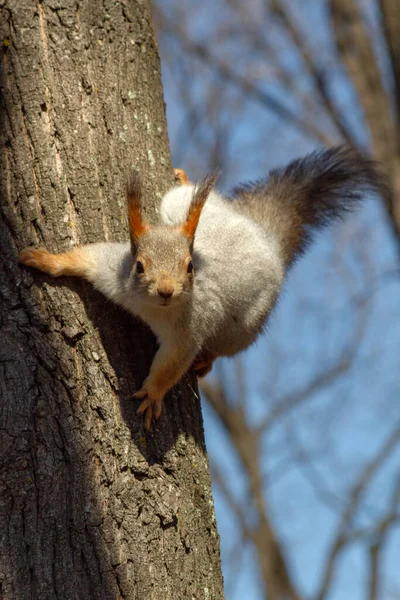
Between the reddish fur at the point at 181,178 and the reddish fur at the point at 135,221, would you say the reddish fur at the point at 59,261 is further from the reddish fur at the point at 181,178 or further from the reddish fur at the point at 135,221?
the reddish fur at the point at 181,178

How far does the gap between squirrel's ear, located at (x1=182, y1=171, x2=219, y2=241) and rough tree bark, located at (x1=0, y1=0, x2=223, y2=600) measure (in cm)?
16

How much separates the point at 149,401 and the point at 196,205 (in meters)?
0.68

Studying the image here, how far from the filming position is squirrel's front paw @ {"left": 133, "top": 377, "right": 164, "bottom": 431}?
80.4 inches

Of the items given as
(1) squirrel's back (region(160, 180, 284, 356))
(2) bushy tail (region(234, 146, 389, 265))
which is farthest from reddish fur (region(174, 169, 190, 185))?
(2) bushy tail (region(234, 146, 389, 265))

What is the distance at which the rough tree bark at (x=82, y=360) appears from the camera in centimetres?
180

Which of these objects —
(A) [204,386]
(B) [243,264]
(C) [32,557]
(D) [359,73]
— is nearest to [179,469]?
(C) [32,557]

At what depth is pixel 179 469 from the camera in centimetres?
205

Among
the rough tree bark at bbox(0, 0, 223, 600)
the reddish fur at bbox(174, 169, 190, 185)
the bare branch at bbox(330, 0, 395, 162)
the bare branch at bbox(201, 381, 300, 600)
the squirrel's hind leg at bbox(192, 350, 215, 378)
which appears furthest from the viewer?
the bare branch at bbox(201, 381, 300, 600)

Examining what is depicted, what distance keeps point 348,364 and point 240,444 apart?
1.90 metres

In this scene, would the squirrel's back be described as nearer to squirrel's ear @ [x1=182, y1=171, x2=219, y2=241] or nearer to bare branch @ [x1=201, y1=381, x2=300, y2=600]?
squirrel's ear @ [x1=182, y1=171, x2=219, y2=241]

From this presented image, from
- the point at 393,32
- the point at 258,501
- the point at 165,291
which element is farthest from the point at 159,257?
the point at 258,501

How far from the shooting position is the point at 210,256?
2.53 m

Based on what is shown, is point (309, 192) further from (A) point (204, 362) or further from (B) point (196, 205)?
(B) point (196, 205)

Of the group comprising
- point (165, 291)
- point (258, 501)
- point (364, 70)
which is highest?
point (364, 70)
